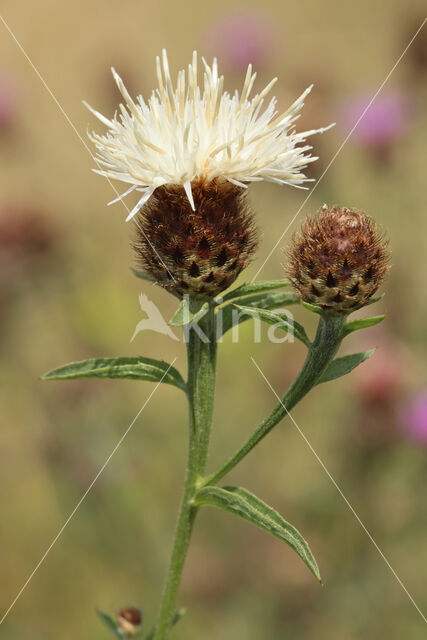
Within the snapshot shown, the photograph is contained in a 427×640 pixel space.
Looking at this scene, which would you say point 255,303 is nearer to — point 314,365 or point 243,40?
point 314,365

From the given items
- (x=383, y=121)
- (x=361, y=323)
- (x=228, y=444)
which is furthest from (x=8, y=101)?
(x=361, y=323)

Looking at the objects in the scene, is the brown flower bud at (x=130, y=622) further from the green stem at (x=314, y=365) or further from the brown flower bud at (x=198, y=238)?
the brown flower bud at (x=198, y=238)

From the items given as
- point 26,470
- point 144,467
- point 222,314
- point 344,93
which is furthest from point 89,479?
point 344,93

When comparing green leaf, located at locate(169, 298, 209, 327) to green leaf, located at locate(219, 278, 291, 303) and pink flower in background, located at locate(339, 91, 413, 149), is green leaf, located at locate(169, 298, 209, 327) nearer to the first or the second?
green leaf, located at locate(219, 278, 291, 303)

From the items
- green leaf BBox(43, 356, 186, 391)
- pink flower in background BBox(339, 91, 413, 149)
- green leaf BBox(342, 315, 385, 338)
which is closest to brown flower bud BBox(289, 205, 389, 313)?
green leaf BBox(342, 315, 385, 338)

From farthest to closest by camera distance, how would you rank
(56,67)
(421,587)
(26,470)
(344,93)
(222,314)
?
(56,67) → (344,93) → (26,470) → (421,587) → (222,314)

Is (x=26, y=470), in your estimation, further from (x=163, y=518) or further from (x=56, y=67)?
(x=56, y=67)
